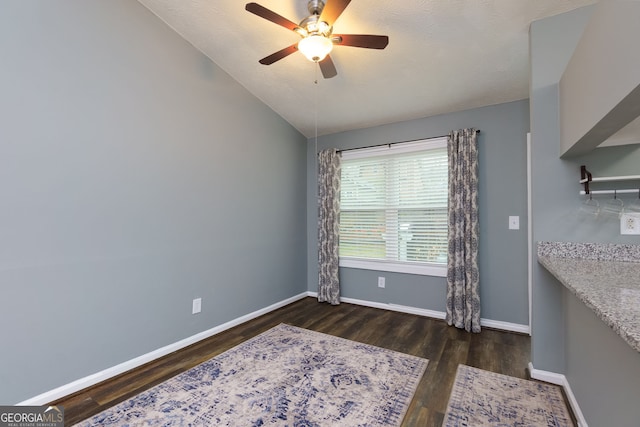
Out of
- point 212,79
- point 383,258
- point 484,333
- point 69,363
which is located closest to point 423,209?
point 383,258

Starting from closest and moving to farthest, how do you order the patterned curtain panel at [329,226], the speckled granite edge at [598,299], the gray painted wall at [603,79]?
the speckled granite edge at [598,299], the gray painted wall at [603,79], the patterned curtain panel at [329,226]

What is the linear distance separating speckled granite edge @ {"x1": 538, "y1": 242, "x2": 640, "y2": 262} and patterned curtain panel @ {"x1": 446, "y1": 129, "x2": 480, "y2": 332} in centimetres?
104

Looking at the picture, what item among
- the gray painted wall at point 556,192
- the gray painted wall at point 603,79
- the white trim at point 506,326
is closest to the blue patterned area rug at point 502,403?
the gray painted wall at point 556,192

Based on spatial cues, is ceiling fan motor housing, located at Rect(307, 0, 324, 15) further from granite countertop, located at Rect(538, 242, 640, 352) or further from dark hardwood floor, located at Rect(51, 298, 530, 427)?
dark hardwood floor, located at Rect(51, 298, 530, 427)

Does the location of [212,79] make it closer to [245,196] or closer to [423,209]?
[245,196]

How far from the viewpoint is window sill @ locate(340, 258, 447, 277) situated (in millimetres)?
3287

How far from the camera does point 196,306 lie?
270 cm

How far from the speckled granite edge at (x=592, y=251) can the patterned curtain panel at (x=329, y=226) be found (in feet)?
7.89

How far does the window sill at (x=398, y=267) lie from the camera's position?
329 cm

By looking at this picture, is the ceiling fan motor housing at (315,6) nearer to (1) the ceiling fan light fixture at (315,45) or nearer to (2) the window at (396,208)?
(1) the ceiling fan light fixture at (315,45)

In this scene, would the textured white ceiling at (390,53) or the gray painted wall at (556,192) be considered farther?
the textured white ceiling at (390,53)

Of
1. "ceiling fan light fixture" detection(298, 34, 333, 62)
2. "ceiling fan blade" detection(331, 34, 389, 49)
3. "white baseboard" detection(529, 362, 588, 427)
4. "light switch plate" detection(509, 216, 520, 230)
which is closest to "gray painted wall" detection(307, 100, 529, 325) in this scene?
"light switch plate" detection(509, 216, 520, 230)

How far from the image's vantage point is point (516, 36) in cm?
217

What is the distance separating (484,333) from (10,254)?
3912 millimetres
